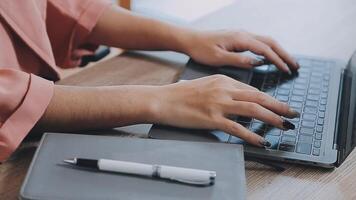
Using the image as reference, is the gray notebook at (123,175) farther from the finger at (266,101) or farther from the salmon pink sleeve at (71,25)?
the salmon pink sleeve at (71,25)

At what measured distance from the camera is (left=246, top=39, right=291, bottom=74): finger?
1.01 m

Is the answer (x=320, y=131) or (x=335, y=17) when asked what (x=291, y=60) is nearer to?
(x=320, y=131)

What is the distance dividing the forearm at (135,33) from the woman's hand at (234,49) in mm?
32

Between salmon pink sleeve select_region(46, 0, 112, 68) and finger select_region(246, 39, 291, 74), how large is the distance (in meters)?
0.32

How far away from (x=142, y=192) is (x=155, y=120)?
7.6 inches

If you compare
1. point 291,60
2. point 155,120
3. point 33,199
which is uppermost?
point 291,60

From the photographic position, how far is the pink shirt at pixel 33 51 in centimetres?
77

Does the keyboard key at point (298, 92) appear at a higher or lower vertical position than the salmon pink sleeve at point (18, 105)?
higher

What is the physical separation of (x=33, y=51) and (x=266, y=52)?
0.42 metres

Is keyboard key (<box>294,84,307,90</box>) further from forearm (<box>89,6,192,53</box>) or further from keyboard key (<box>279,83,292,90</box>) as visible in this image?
forearm (<box>89,6,192,53</box>)

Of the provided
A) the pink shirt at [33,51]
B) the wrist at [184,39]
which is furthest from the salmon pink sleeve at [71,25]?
the wrist at [184,39]

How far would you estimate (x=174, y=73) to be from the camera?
105 cm

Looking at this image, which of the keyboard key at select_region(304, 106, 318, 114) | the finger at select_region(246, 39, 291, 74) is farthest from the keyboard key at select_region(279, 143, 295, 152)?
the finger at select_region(246, 39, 291, 74)

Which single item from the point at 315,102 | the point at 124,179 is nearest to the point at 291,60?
the point at 315,102
